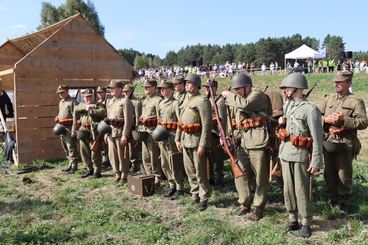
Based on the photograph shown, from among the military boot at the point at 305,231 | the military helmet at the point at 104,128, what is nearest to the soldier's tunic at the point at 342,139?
the military boot at the point at 305,231

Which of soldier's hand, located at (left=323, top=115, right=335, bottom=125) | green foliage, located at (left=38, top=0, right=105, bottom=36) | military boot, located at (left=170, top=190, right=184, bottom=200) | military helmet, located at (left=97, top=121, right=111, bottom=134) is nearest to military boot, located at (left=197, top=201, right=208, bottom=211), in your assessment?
military boot, located at (left=170, top=190, right=184, bottom=200)

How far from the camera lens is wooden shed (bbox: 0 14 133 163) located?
1105 centimetres

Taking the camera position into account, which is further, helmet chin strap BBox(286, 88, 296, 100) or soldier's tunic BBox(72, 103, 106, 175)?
soldier's tunic BBox(72, 103, 106, 175)

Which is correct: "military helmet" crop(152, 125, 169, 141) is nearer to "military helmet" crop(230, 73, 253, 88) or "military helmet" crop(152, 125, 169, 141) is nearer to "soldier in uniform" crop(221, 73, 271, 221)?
"soldier in uniform" crop(221, 73, 271, 221)

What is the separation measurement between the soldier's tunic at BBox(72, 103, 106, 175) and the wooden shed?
188 cm

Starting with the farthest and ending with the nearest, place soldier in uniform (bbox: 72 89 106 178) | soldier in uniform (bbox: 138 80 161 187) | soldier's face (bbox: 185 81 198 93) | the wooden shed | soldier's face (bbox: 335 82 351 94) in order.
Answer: the wooden shed → soldier in uniform (bbox: 72 89 106 178) → soldier in uniform (bbox: 138 80 161 187) → soldier's face (bbox: 185 81 198 93) → soldier's face (bbox: 335 82 351 94)

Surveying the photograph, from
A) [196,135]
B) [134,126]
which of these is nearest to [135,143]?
[134,126]

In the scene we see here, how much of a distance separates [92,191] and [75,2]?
42914 mm

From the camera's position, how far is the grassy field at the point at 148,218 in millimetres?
5633

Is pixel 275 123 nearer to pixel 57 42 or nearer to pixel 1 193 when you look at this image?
pixel 1 193

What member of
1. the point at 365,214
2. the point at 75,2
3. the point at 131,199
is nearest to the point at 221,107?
the point at 131,199

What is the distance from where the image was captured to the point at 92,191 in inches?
335

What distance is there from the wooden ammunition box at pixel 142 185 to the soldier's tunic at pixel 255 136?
7.03ft

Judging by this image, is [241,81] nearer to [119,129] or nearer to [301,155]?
[301,155]
